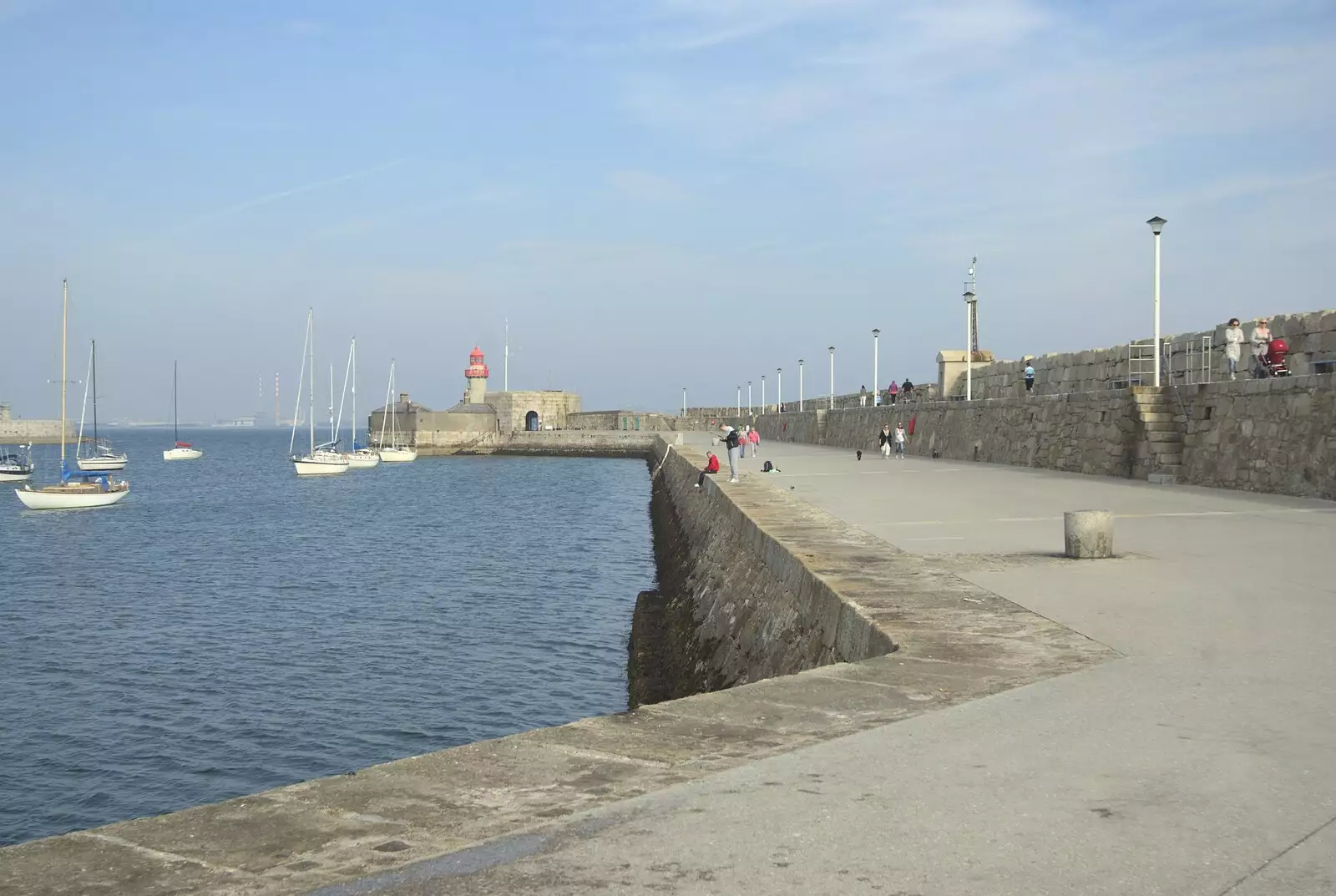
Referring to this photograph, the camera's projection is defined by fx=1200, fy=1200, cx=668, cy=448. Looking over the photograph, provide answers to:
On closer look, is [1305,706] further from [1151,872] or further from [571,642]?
[571,642]

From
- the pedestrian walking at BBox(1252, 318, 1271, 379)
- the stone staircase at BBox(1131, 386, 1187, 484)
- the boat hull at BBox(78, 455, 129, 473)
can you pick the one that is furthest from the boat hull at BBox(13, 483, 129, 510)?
the pedestrian walking at BBox(1252, 318, 1271, 379)

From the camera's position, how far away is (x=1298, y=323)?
1734cm

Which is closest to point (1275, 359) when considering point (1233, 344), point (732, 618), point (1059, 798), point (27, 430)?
point (1233, 344)

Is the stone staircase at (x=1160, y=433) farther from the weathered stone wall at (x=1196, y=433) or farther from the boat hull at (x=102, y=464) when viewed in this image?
the boat hull at (x=102, y=464)

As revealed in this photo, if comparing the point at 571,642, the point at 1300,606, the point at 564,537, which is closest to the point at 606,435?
the point at 564,537

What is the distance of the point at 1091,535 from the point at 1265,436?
311 inches

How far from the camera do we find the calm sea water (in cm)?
1101

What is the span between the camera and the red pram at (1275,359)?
56.2 ft

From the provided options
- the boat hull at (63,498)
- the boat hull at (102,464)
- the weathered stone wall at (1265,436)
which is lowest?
the boat hull at (63,498)

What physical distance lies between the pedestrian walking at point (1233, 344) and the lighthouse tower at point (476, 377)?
93.5 m

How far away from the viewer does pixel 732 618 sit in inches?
486

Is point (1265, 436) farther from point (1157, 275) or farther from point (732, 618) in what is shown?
point (732, 618)

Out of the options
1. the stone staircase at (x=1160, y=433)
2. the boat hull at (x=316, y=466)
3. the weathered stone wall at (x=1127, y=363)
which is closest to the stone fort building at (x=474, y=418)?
the boat hull at (x=316, y=466)

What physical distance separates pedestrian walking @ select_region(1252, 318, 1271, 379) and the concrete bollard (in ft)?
28.8
